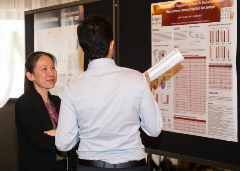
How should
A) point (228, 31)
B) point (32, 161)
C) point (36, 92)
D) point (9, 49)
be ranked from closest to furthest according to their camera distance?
1. point (228, 31)
2. point (32, 161)
3. point (36, 92)
4. point (9, 49)

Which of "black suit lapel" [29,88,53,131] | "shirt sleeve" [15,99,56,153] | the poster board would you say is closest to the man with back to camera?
"shirt sleeve" [15,99,56,153]

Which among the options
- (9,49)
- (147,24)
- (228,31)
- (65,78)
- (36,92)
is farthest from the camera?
(9,49)

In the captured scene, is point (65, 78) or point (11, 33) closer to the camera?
point (65, 78)

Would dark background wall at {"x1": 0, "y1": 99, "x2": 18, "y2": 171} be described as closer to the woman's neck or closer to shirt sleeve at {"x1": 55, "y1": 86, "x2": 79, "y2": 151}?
the woman's neck

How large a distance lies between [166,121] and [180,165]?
0.43m

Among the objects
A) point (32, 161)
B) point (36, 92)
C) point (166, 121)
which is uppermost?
point (36, 92)

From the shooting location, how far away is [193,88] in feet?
5.85

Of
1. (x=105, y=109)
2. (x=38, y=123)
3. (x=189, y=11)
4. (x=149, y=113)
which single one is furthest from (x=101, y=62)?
(x=189, y=11)

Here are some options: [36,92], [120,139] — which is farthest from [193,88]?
[36,92]

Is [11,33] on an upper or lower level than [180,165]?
upper

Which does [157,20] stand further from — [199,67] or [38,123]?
[38,123]

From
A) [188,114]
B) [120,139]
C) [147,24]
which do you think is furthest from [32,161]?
[147,24]

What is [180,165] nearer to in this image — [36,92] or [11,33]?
[36,92]

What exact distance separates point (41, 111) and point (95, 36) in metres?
0.86
